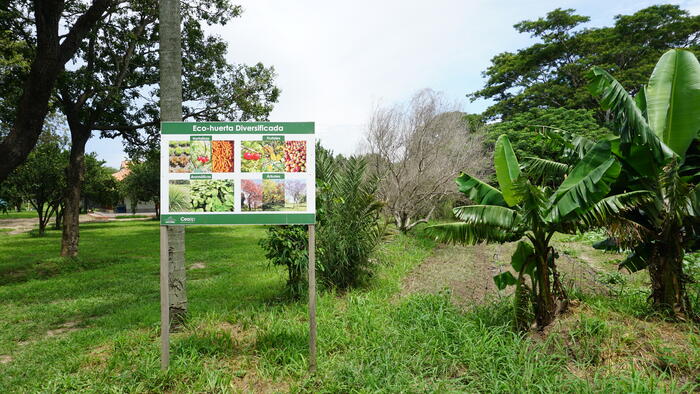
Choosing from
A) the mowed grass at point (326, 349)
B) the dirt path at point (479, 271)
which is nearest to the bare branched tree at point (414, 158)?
the dirt path at point (479, 271)

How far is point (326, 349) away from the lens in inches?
169

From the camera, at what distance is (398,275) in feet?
26.8

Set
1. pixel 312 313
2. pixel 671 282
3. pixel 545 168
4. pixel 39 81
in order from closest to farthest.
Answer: pixel 312 313 → pixel 671 282 → pixel 545 168 → pixel 39 81

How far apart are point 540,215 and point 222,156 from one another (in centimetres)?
365

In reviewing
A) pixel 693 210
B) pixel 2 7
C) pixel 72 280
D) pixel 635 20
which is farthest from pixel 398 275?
pixel 635 20

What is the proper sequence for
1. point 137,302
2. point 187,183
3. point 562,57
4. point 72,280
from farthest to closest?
point 562,57 < point 72,280 < point 137,302 < point 187,183

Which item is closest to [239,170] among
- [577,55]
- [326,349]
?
[326,349]

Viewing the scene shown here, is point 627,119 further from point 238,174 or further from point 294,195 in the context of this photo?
point 238,174

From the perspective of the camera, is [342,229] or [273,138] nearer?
[273,138]

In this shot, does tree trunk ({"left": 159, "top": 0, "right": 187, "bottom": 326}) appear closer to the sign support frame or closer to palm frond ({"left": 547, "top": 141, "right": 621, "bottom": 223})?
the sign support frame

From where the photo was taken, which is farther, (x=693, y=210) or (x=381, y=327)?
(x=381, y=327)

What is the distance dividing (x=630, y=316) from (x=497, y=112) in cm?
3246

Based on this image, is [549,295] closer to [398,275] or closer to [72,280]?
[398,275]

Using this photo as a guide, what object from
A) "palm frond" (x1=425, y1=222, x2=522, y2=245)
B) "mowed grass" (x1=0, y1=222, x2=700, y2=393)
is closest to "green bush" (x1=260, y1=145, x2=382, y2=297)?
"mowed grass" (x1=0, y1=222, x2=700, y2=393)
